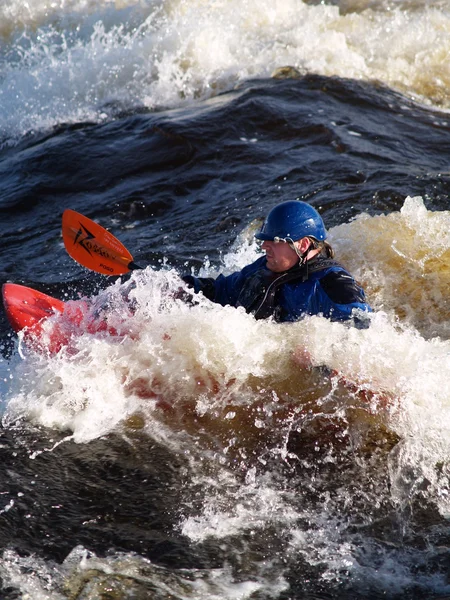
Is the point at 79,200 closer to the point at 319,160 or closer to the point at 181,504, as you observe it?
the point at 319,160

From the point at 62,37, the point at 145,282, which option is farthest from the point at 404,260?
the point at 62,37

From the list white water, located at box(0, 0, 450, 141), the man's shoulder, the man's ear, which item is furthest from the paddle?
white water, located at box(0, 0, 450, 141)

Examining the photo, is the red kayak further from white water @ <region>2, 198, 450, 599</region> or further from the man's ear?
the man's ear

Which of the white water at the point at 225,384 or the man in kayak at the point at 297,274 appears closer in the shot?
the white water at the point at 225,384

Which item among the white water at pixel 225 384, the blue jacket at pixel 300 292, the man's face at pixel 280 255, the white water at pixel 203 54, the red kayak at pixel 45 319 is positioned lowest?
the white water at pixel 203 54

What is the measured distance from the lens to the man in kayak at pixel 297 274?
4.92 meters

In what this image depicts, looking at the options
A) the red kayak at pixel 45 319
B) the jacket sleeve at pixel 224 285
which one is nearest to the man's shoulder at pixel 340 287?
the jacket sleeve at pixel 224 285

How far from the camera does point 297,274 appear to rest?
507cm

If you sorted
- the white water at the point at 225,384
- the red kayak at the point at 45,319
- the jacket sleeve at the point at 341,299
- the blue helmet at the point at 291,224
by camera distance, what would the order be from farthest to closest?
1. the red kayak at the point at 45,319
2. the blue helmet at the point at 291,224
3. the jacket sleeve at the point at 341,299
4. the white water at the point at 225,384

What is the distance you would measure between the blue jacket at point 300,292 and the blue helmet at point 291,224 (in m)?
0.20

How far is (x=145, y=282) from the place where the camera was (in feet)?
17.7

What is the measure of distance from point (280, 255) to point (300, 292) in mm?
277

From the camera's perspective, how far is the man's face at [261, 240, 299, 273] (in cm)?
505

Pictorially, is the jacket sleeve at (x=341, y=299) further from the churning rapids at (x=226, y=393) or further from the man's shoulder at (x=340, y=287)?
the churning rapids at (x=226, y=393)
